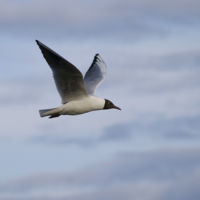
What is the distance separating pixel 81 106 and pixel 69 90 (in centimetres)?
69

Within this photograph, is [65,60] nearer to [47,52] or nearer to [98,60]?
[47,52]

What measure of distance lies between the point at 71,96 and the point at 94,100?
2.84 feet

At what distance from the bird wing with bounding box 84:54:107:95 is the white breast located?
5.11ft

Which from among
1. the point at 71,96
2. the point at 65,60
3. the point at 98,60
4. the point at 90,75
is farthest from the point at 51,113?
the point at 98,60

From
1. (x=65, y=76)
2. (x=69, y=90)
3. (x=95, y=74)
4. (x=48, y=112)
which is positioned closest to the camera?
(x=65, y=76)

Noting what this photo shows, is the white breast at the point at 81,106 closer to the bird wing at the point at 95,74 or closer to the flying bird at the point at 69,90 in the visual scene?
the flying bird at the point at 69,90

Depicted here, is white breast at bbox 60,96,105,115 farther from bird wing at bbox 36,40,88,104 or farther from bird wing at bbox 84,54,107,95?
bird wing at bbox 84,54,107,95

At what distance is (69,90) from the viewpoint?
45.9ft

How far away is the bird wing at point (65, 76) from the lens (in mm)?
12702

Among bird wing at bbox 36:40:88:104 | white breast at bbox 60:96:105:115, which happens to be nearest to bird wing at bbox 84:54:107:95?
white breast at bbox 60:96:105:115

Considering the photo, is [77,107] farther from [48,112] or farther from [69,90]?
[48,112]

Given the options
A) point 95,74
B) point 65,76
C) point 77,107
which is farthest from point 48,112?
point 95,74

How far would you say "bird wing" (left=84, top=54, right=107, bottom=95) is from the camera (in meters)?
16.6

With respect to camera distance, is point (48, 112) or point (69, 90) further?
point (48, 112)
